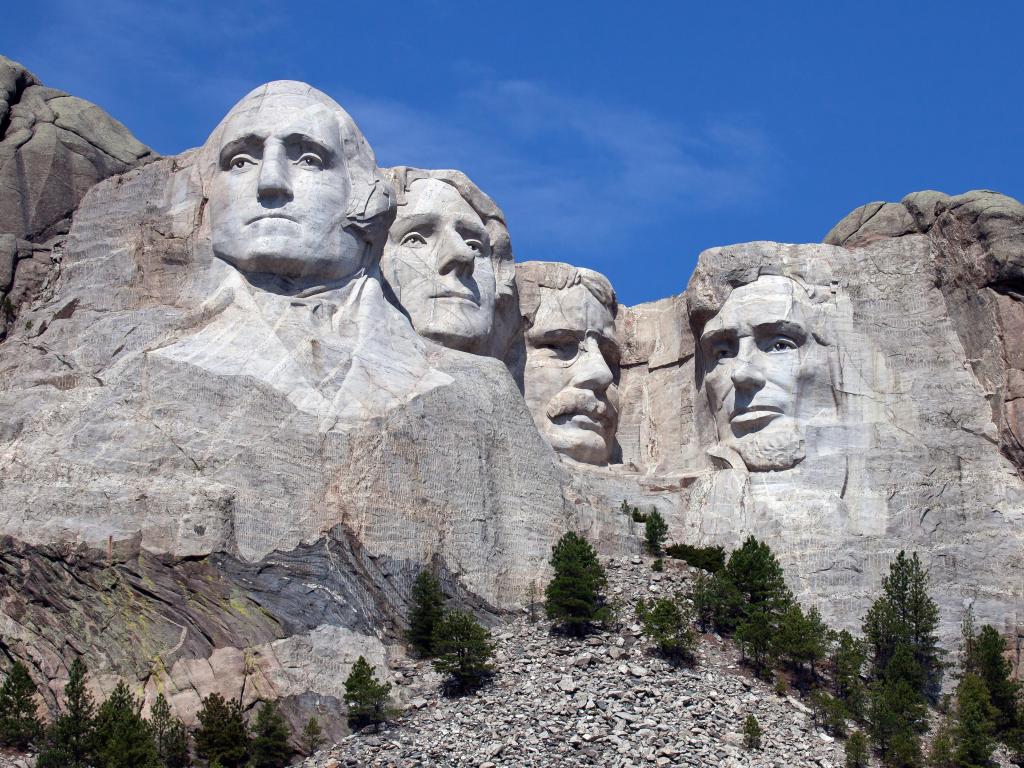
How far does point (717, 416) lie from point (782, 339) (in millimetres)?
1344

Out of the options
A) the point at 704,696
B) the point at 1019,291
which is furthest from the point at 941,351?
the point at 704,696

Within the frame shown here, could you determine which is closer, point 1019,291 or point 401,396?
point 401,396

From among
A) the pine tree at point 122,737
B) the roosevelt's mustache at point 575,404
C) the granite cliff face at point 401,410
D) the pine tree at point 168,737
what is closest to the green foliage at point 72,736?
the pine tree at point 122,737

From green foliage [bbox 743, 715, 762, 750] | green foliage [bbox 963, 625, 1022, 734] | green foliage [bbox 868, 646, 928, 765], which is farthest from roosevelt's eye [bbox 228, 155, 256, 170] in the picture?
green foliage [bbox 963, 625, 1022, 734]

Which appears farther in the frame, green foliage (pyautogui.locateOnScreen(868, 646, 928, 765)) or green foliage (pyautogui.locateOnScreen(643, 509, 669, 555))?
green foliage (pyautogui.locateOnScreen(643, 509, 669, 555))

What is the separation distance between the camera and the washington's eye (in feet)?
111

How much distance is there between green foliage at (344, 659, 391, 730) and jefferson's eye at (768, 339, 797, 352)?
8.74 meters

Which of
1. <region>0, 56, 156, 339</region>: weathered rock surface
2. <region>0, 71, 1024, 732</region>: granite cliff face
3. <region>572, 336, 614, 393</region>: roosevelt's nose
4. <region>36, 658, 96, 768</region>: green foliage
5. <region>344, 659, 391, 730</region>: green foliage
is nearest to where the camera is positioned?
<region>36, 658, 96, 768</region>: green foliage

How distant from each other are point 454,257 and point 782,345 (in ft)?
14.7

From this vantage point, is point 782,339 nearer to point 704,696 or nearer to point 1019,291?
point 1019,291

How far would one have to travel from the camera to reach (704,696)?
3038 centimetres

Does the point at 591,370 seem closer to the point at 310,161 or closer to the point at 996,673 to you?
the point at 310,161

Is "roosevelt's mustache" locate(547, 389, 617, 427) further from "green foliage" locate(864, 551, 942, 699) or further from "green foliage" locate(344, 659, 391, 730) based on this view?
"green foliage" locate(344, 659, 391, 730)

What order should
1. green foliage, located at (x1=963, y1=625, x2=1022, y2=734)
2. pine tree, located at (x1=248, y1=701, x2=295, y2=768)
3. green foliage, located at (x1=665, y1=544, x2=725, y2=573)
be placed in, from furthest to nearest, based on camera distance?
green foliage, located at (x1=665, y1=544, x2=725, y2=573)
green foliage, located at (x1=963, y1=625, x2=1022, y2=734)
pine tree, located at (x1=248, y1=701, x2=295, y2=768)
